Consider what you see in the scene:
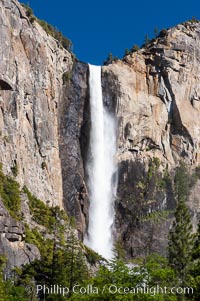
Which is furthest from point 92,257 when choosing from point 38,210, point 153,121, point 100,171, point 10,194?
point 153,121

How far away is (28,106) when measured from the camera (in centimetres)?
5425

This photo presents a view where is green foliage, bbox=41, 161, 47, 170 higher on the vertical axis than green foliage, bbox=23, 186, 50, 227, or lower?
higher

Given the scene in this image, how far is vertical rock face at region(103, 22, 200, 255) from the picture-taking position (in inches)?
2419

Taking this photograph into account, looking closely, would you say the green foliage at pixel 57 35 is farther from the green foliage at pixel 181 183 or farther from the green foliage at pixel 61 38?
the green foliage at pixel 181 183

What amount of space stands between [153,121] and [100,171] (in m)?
9.97

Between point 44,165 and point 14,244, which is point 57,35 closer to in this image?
point 44,165

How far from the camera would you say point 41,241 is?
45500 mm

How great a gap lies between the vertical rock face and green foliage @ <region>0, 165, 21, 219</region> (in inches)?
684

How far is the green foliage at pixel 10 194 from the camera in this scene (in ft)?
148

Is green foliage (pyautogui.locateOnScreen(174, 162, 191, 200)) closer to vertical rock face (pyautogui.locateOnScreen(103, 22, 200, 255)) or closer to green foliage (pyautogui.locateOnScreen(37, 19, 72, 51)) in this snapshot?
vertical rock face (pyautogui.locateOnScreen(103, 22, 200, 255))

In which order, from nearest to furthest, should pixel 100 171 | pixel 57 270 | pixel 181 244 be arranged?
pixel 57 270
pixel 181 244
pixel 100 171

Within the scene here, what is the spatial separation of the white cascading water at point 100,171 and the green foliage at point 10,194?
43.2 ft

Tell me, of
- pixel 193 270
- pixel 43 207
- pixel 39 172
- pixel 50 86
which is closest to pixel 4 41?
pixel 50 86

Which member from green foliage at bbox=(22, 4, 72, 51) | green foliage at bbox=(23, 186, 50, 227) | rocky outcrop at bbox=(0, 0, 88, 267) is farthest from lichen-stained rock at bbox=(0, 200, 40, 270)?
green foliage at bbox=(22, 4, 72, 51)
